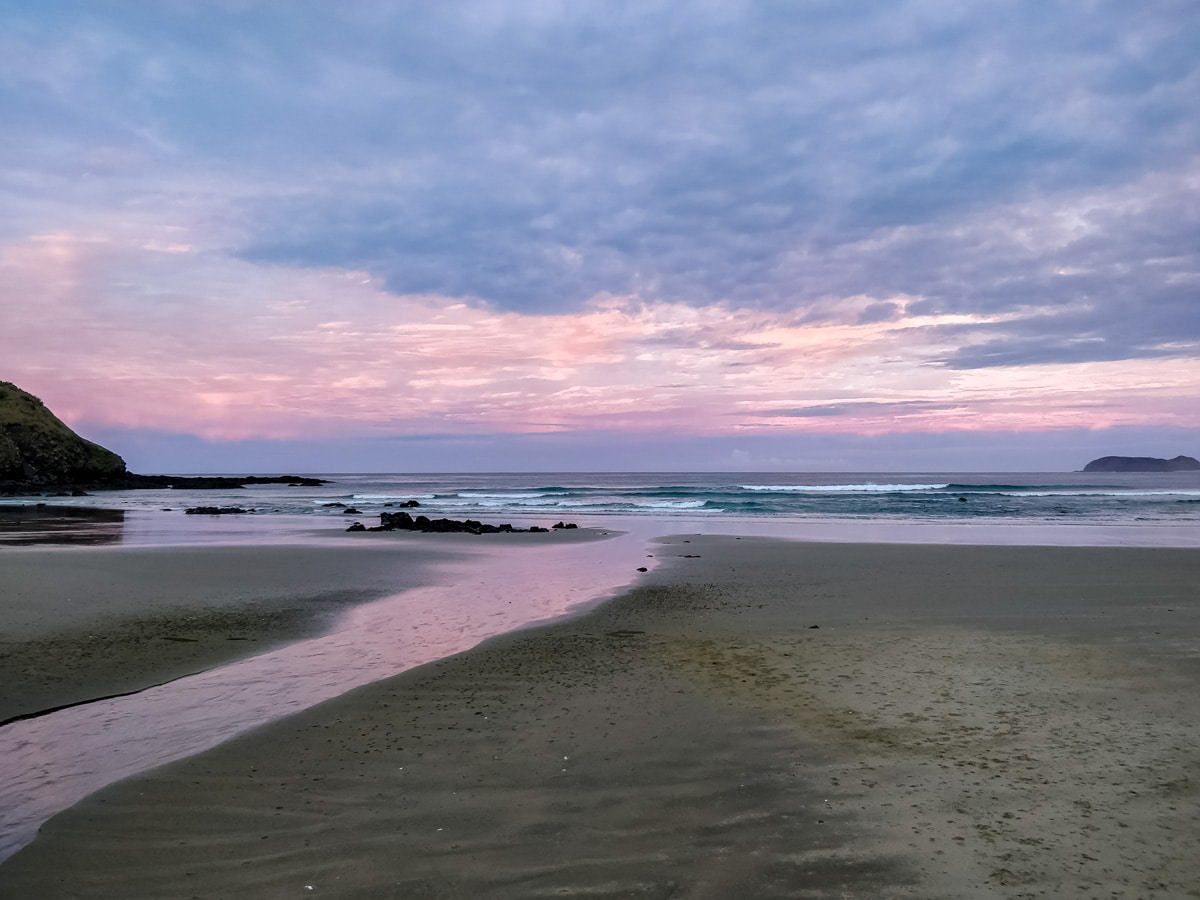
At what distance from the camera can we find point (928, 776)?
4941 millimetres

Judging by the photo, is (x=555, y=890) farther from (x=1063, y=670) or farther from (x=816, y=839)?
(x=1063, y=670)

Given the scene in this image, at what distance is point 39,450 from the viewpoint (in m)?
76.0

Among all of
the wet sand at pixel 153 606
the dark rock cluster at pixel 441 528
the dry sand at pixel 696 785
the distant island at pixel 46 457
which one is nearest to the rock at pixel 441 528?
the dark rock cluster at pixel 441 528

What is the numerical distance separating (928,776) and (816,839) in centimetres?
128

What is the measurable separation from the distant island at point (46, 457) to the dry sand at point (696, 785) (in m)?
78.1

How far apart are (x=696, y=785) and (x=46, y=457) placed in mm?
90696

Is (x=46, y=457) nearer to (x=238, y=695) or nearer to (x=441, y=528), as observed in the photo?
(x=441, y=528)

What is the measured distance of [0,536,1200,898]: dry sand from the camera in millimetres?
3807

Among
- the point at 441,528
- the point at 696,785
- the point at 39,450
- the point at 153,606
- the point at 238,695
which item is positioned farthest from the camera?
the point at 39,450

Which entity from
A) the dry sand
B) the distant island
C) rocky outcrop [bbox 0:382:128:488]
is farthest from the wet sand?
rocky outcrop [bbox 0:382:128:488]

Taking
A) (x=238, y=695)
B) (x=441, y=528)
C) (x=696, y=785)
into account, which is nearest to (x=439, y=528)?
(x=441, y=528)

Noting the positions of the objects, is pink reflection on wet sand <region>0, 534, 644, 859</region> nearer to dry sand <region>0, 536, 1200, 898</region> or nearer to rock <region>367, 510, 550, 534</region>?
dry sand <region>0, 536, 1200, 898</region>

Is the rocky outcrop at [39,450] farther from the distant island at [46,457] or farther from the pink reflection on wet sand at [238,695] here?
the pink reflection on wet sand at [238,695]

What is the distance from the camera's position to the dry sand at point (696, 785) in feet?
12.5
